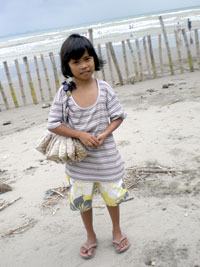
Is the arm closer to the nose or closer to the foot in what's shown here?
the nose

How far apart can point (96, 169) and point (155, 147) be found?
2.00 m

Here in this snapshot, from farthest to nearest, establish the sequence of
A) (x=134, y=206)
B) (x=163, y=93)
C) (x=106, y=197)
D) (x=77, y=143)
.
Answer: (x=163, y=93) < (x=134, y=206) < (x=106, y=197) < (x=77, y=143)

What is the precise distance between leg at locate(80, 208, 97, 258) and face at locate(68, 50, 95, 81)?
100 centimetres

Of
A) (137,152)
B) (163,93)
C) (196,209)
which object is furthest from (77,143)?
(163,93)

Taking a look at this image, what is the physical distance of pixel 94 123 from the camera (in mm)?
1965

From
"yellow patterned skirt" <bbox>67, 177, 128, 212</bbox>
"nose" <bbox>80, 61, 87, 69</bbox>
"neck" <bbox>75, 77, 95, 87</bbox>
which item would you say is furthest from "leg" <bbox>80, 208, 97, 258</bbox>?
"nose" <bbox>80, 61, 87, 69</bbox>

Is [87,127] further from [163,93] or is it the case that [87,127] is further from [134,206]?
[163,93]

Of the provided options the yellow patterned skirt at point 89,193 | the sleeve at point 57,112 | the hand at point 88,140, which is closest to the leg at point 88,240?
the yellow patterned skirt at point 89,193

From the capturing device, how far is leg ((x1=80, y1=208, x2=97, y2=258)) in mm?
2186

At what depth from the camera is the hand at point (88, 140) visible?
1888mm

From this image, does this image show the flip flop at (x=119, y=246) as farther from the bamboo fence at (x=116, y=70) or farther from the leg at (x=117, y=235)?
the bamboo fence at (x=116, y=70)

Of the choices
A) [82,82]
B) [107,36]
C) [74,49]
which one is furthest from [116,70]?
[107,36]

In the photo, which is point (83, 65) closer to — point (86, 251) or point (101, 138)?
point (101, 138)

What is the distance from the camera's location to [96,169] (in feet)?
6.61
